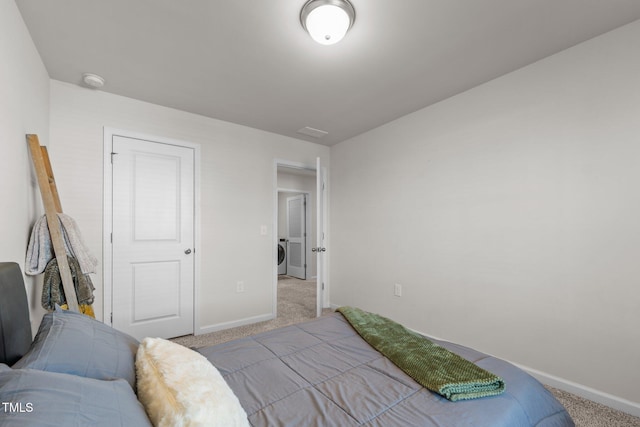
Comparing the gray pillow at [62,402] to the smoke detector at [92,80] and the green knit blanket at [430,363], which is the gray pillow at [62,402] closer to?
the green knit blanket at [430,363]

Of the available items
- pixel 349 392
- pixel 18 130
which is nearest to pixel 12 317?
pixel 18 130

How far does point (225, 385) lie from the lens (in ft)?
3.24

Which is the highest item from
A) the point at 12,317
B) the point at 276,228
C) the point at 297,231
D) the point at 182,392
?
the point at 276,228

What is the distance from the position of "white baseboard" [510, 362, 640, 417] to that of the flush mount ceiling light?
2843mm

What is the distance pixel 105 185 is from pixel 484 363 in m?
3.28

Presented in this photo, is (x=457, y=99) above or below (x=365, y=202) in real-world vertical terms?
above

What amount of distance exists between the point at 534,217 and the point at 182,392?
102 inches

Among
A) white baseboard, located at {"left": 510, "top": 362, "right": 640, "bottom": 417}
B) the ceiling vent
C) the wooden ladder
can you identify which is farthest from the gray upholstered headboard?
white baseboard, located at {"left": 510, "top": 362, "right": 640, "bottom": 417}

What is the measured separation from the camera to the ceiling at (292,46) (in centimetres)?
174

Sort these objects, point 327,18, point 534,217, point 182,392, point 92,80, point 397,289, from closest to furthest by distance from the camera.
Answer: point 182,392
point 327,18
point 534,217
point 92,80
point 397,289

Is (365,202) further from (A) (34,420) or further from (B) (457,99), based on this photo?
(A) (34,420)

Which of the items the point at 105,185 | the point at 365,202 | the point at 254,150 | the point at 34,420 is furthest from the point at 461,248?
the point at 105,185

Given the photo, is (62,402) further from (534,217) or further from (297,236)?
(297,236)

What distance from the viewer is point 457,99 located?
282 cm
